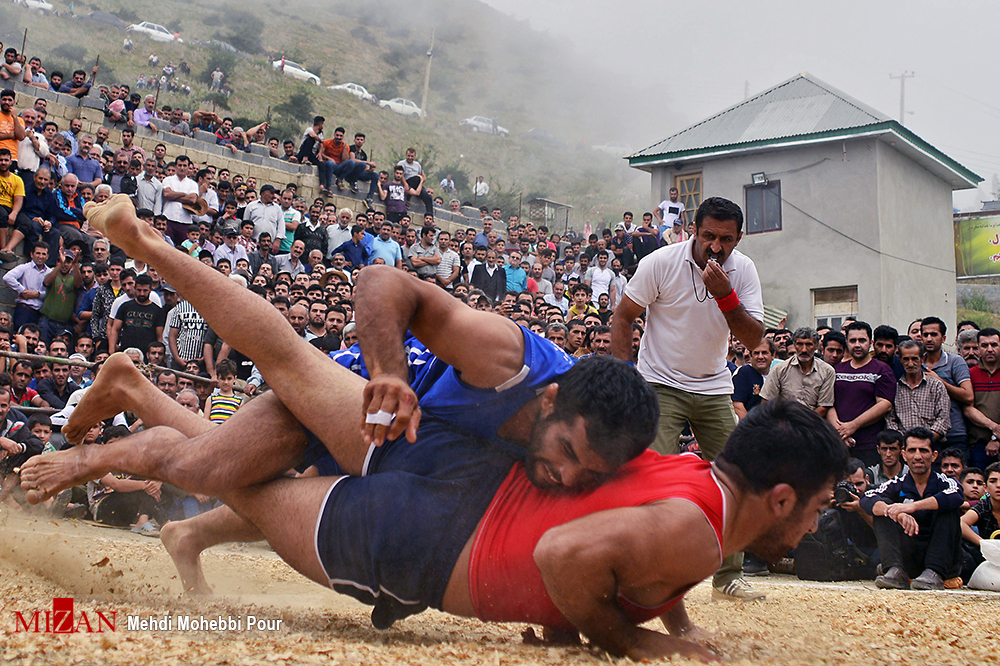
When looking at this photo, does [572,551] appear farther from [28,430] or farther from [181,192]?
[181,192]

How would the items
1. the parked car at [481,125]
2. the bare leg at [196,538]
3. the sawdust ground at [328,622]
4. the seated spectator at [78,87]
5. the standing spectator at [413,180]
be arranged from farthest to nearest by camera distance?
the parked car at [481,125] → the standing spectator at [413,180] → the seated spectator at [78,87] → the bare leg at [196,538] → the sawdust ground at [328,622]

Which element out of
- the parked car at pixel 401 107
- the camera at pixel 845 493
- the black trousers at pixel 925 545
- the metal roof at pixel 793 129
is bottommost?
the black trousers at pixel 925 545

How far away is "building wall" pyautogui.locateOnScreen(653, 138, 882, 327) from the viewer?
50.6 feet

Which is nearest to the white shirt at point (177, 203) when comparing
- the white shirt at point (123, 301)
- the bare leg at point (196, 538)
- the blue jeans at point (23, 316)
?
the white shirt at point (123, 301)

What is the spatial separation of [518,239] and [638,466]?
1179 centimetres

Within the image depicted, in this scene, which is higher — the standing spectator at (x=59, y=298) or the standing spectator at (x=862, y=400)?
the standing spectator at (x=59, y=298)

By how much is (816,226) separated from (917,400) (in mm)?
10693

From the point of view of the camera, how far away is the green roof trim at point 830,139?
15203mm

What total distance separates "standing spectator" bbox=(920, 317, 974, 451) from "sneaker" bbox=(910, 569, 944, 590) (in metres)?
1.34

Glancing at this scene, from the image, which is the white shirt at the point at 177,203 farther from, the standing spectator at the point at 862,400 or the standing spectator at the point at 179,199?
the standing spectator at the point at 862,400

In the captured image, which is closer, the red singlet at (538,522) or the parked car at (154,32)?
the red singlet at (538,522)

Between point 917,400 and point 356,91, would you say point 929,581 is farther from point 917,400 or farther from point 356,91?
point 356,91

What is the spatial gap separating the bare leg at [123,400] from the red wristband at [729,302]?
2.37 m

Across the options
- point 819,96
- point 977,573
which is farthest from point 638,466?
point 819,96
